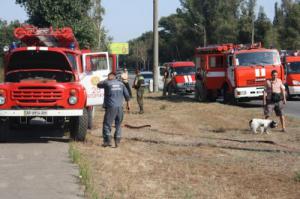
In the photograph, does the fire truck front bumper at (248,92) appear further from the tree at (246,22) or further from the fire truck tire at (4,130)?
the tree at (246,22)

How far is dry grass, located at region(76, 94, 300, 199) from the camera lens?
8.78 metres

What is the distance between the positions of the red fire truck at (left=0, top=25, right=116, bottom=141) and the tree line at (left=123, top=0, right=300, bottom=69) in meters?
65.2

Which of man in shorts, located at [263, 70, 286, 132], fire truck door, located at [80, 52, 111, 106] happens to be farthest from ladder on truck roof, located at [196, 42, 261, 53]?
fire truck door, located at [80, 52, 111, 106]

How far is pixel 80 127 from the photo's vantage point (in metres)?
13.9

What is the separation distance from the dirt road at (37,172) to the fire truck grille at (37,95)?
0.98 m

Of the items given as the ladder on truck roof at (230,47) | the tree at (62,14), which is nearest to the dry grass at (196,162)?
the ladder on truck roof at (230,47)

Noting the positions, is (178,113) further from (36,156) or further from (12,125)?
(36,156)

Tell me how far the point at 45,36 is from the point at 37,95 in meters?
3.72

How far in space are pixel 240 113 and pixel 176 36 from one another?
96.1 meters

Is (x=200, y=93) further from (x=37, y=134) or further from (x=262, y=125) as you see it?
(x=37, y=134)

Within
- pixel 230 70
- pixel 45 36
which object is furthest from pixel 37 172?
pixel 230 70

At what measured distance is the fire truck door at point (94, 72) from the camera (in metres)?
15.8

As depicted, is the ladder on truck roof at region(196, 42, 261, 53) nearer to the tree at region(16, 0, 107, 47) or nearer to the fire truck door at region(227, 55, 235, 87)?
the fire truck door at region(227, 55, 235, 87)

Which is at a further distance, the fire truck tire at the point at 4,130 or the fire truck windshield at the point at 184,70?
the fire truck windshield at the point at 184,70
